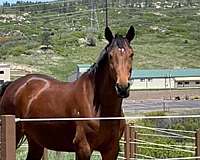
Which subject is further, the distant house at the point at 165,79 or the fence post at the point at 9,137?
the distant house at the point at 165,79

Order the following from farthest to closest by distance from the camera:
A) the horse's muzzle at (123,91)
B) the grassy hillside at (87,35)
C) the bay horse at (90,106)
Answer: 1. the grassy hillside at (87,35)
2. the bay horse at (90,106)
3. the horse's muzzle at (123,91)

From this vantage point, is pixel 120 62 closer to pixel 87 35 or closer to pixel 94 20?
pixel 87 35

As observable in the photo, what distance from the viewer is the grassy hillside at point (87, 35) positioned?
271ft

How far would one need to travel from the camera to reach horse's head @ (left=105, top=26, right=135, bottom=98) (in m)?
5.73

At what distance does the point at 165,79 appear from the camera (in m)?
63.3

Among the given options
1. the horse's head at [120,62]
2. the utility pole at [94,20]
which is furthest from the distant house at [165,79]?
the horse's head at [120,62]

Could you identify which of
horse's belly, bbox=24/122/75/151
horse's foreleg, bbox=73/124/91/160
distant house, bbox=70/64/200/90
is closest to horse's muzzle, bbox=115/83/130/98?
horse's foreleg, bbox=73/124/91/160

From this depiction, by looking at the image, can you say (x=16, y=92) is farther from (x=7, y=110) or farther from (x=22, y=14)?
(x=22, y=14)

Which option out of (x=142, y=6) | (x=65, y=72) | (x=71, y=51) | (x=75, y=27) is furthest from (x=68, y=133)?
(x=142, y=6)

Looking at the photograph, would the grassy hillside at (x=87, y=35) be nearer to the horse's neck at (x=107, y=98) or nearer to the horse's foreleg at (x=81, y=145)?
the horse's neck at (x=107, y=98)

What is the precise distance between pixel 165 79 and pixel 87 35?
39445 mm

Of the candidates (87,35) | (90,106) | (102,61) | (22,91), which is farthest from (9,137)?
(87,35)

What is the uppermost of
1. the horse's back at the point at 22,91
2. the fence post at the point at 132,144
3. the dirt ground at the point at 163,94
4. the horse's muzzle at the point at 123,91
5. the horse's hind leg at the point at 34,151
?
the horse's muzzle at the point at 123,91

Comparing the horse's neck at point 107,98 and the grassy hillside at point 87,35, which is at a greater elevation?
the horse's neck at point 107,98
